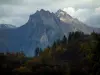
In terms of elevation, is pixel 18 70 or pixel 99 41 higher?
pixel 99 41

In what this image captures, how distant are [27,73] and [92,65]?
3167cm

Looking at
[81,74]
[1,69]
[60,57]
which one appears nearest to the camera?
[81,74]

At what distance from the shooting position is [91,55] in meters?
91.9

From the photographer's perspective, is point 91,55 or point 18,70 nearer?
point 91,55

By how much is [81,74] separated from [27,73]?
21.4m

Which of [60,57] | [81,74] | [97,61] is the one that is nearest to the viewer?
[97,61]

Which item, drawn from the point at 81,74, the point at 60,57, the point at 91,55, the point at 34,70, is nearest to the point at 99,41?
the point at 91,55

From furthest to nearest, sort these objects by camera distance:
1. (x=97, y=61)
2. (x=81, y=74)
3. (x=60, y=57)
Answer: (x=60, y=57)
(x=81, y=74)
(x=97, y=61)

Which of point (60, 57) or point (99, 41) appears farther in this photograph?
point (60, 57)

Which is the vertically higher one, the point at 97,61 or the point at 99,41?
the point at 99,41

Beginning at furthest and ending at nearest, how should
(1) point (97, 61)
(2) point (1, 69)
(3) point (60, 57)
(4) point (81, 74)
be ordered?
(3) point (60, 57) → (2) point (1, 69) → (4) point (81, 74) → (1) point (97, 61)

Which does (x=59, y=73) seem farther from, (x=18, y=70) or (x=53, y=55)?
(x=53, y=55)

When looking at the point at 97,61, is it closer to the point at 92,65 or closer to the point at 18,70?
the point at 92,65

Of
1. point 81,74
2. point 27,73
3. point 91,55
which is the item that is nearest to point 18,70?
point 27,73
